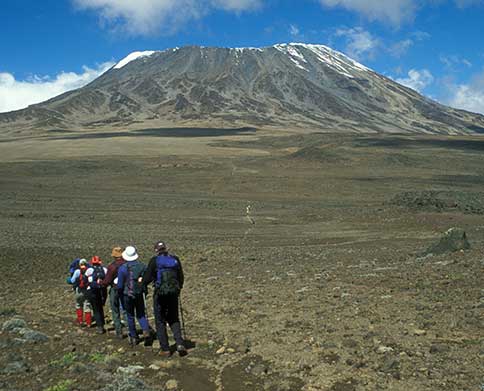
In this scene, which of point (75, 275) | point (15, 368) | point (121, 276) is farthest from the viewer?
point (75, 275)

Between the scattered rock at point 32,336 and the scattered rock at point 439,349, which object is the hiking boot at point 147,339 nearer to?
the scattered rock at point 32,336

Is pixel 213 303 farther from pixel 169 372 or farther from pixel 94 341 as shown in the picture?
pixel 169 372

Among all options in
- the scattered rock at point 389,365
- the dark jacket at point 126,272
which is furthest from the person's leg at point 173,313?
the scattered rock at point 389,365

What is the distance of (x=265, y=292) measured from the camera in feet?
45.4

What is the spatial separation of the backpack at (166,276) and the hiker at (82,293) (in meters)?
2.88

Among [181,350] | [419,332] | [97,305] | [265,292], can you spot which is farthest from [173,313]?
[265,292]

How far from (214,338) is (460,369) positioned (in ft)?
14.2

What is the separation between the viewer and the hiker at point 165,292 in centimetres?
938

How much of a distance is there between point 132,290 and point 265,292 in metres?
4.56

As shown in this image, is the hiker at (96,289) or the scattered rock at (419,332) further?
the hiker at (96,289)

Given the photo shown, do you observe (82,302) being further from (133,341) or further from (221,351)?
(221,351)

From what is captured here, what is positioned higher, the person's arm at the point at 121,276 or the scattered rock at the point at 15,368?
the person's arm at the point at 121,276

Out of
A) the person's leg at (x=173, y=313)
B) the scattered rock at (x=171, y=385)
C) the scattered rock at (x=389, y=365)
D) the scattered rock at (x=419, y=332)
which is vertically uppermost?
the person's leg at (x=173, y=313)

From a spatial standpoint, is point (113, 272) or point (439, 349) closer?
point (439, 349)
